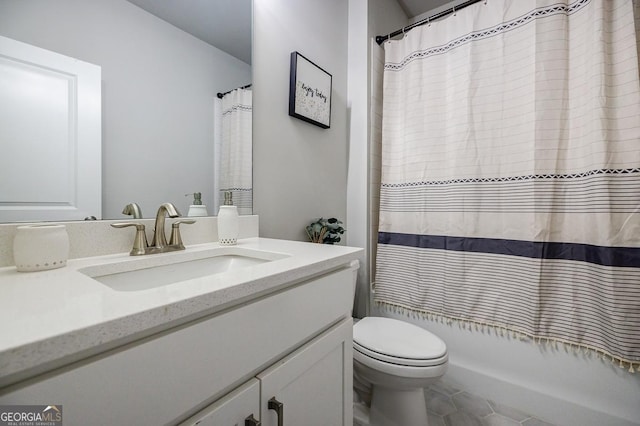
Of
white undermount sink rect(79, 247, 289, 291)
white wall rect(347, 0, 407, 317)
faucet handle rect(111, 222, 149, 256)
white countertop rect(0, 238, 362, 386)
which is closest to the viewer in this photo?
white countertop rect(0, 238, 362, 386)

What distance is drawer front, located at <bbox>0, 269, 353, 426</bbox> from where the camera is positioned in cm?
32

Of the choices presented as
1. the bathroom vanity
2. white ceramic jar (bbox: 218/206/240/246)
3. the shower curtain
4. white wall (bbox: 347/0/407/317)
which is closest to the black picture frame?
white wall (bbox: 347/0/407/317)

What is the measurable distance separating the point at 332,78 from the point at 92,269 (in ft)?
5.02

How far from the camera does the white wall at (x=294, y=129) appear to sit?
1256 mm

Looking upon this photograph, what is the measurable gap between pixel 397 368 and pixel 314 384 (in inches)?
18.7

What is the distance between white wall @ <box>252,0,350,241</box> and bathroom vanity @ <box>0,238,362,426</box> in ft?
2.05

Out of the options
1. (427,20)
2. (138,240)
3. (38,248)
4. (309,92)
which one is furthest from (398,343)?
(427,20)

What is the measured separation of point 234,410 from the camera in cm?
49

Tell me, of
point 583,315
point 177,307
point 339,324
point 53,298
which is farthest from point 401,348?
point 53,298

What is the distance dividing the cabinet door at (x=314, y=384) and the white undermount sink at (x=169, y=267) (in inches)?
10.8

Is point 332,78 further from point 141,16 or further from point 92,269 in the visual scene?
point 92,269

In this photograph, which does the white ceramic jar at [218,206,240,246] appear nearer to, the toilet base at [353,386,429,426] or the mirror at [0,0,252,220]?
the mirror at [0,0,252,220]

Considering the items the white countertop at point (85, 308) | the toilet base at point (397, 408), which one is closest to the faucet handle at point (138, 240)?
the white countertop at point (85, 308)

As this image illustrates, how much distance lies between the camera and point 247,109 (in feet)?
3.87
